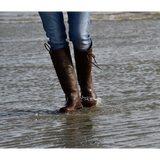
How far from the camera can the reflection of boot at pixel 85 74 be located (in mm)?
3158

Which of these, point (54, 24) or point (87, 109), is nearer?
point (54, 24)

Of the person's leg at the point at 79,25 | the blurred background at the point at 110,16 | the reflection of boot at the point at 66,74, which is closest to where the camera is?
the person's leg at the point at 79,25

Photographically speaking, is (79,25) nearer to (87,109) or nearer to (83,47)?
(83,47)

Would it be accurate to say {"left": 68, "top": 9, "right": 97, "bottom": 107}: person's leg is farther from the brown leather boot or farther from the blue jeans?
the brown leather boot

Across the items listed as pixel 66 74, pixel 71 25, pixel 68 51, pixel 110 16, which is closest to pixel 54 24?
pixel 71 25

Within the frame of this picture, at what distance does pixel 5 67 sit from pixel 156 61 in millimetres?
1851

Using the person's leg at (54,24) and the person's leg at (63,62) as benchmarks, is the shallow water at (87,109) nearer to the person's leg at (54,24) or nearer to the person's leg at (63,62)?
the person's leg at (63,62)

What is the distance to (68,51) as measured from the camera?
3156 mm

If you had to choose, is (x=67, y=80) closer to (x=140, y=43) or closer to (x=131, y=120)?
(x=131, y=120)

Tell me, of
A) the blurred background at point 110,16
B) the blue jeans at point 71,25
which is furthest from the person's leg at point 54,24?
the blurred background at point 110,16

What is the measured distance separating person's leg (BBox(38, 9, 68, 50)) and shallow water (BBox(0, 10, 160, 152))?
53 centimetres

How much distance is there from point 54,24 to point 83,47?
28 centimetres

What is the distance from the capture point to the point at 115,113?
2969mm
